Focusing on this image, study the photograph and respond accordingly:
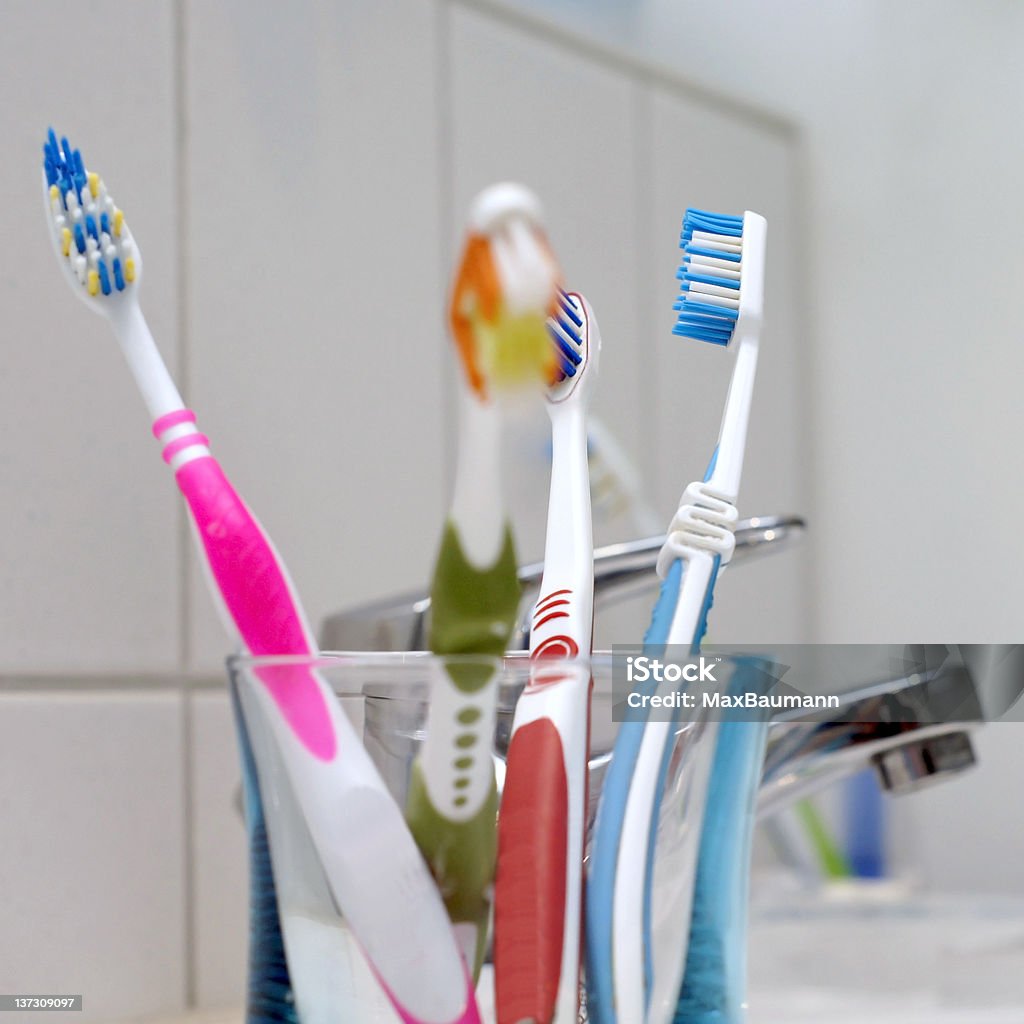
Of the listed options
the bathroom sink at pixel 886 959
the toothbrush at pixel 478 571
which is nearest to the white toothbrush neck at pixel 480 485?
the toothbrush at pixel 478 571

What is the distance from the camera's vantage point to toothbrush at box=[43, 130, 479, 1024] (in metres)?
0.28

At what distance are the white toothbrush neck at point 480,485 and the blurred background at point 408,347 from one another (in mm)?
16

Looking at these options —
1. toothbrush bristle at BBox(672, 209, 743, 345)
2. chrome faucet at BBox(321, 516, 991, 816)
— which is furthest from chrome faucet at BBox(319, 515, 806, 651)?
toothbrush bristle at BBox(672, 209, 743, 345)

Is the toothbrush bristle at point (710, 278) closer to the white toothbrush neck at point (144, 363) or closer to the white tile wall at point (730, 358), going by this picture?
the white toothbrush neck at point (144, 363)

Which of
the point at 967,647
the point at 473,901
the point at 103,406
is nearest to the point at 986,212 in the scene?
the point at 967,647

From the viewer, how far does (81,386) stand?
50 centimetres

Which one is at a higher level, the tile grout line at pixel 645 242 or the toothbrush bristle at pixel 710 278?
the tile grout line at pixel 645 242

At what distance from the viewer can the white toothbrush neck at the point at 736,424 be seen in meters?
0.34

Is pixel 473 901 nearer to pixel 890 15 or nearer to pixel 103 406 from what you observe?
pixel 103 406

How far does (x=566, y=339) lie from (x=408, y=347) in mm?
302

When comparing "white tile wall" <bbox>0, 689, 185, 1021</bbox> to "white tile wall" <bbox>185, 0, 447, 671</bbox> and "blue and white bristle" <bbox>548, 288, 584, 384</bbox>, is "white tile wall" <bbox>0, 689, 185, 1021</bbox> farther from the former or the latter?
"blue and white bristle" <bbox>548, 288, 584, 384</bbox>

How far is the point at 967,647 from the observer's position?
2.39 feet

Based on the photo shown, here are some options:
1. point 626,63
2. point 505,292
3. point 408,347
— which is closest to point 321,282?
point 408,347

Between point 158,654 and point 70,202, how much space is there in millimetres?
224
